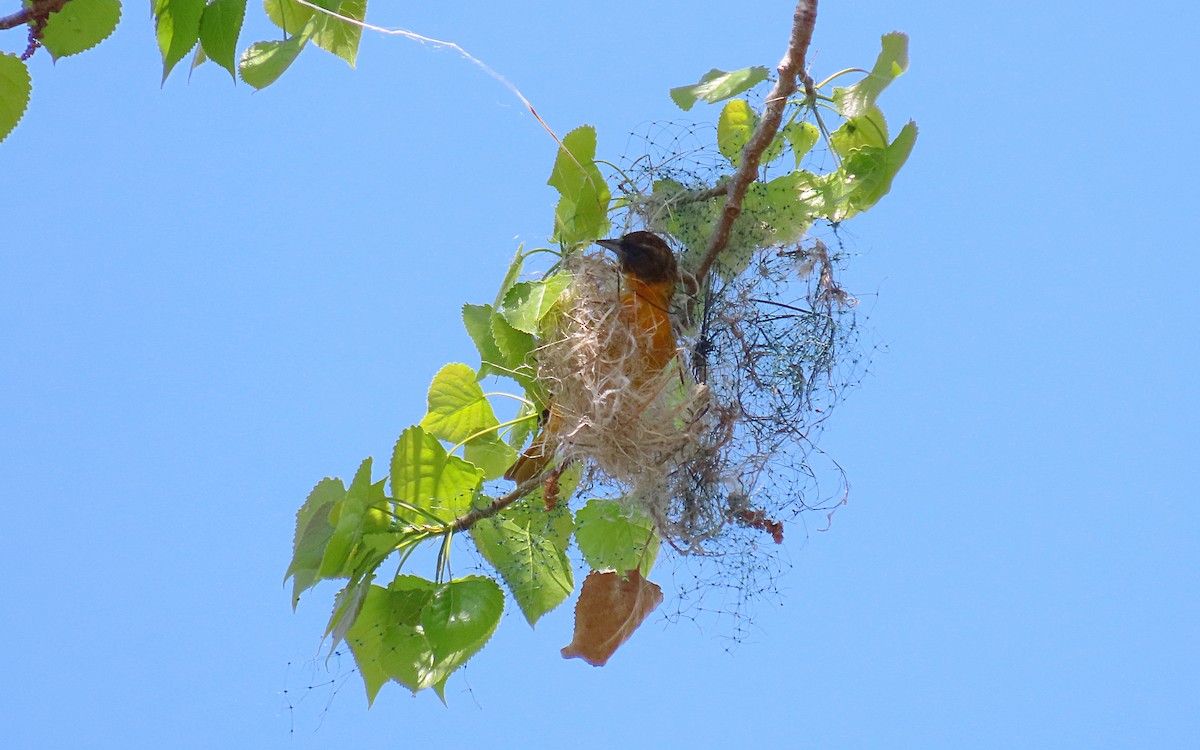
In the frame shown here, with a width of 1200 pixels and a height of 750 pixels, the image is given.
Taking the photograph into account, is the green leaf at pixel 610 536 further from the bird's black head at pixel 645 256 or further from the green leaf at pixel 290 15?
the green leaf at pixel 290 15

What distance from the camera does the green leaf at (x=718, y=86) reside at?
1453 mm

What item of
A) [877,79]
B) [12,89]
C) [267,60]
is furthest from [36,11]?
[877,79]

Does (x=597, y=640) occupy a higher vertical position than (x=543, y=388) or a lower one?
lower

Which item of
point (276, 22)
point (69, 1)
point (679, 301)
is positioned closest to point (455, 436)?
point (679, 301)

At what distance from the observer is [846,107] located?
4.96 feet

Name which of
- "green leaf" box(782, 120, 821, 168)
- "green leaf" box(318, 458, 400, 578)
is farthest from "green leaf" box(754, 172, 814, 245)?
"green leaf" box(318, 458, 400, 578)

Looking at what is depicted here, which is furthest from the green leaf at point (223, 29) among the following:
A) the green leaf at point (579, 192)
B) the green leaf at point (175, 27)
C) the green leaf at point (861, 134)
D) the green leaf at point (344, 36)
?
the green leaf at point (861, 134)

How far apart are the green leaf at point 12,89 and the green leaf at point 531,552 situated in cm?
74

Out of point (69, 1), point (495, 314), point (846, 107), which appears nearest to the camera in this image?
point (69, 1)

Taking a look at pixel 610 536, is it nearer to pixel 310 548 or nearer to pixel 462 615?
pixel 462 615

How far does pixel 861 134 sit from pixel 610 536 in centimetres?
66

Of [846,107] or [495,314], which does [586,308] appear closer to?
[495,314]

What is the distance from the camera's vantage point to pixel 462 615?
152 centimetres

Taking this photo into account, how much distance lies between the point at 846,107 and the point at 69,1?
930 millimetres
